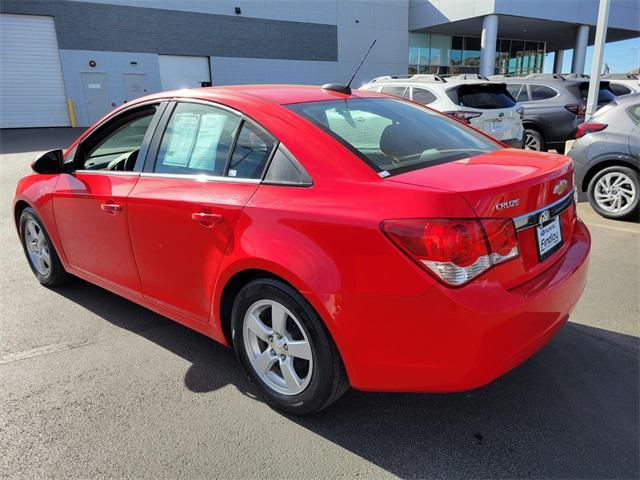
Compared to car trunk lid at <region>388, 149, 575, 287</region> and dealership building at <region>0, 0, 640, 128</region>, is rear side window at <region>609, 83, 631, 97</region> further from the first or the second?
dealership building at <region>0, 0, 640, 128</region>

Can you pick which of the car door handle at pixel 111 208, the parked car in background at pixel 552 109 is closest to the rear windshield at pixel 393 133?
the car door handle at pixel 111 208

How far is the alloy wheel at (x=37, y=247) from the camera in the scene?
4320 mm

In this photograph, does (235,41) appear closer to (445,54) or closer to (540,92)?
(445,54)

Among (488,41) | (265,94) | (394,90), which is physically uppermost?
(488,41)

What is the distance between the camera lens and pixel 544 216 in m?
2.35

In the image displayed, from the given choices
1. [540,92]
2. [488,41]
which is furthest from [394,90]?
[488,41]

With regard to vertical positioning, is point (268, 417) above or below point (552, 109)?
below

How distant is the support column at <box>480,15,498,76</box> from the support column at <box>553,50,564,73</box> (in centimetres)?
1679

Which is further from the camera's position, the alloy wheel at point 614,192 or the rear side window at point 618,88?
the rear side window at point 618,88

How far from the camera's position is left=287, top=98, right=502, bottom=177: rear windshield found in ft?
8.23

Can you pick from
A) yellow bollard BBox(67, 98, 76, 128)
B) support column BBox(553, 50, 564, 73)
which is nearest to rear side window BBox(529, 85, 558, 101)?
yellow bollard BBox(67, 98, 76, 128)

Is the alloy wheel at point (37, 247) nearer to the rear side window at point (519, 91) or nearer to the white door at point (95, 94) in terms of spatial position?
the rear side window at point (519, 91)

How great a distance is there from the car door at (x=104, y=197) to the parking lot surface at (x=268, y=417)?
1.71ft

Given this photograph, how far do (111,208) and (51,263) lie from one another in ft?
4.78
